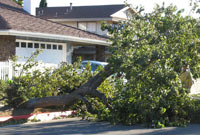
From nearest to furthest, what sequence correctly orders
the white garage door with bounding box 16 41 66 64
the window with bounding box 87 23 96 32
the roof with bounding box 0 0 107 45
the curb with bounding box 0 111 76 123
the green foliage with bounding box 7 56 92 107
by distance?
the curb with bounding box 0 111 76 123 → the green foliage with bounding box 7 56 92 107 → the roof with bounding box 0 0 107 45 → the white garage door with bounding box 16 41 66 64 → the window with bounding box 87 23 96 32

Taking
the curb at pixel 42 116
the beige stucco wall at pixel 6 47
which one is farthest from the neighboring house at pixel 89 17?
the curb at pixel 42 116

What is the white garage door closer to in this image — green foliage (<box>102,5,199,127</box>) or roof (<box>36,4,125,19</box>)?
green foliage (<box>102,5,199,127</box>)

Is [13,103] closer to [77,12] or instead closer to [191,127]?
[191,127]

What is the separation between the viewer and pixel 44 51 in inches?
834

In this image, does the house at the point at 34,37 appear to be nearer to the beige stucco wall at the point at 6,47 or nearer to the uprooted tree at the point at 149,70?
the beige stucco wall at the point at 6,47

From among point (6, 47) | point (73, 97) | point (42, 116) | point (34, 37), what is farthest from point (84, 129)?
point (34, 37)

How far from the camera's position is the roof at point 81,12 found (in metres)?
34.9

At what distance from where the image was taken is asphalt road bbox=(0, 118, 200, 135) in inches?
365

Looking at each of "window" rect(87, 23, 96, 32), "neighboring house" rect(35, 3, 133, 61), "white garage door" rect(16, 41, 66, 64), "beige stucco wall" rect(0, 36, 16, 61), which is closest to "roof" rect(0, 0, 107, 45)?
"beige stucco wall" rect(0, 36, 16, 61)

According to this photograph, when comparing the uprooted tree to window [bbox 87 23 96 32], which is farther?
window [bbox 87 23 96 32]

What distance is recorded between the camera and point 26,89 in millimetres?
12445

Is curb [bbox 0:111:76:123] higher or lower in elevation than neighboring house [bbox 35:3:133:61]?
lower

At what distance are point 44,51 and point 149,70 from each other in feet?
39.0

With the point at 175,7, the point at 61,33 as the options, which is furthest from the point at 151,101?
the point at 61,33
